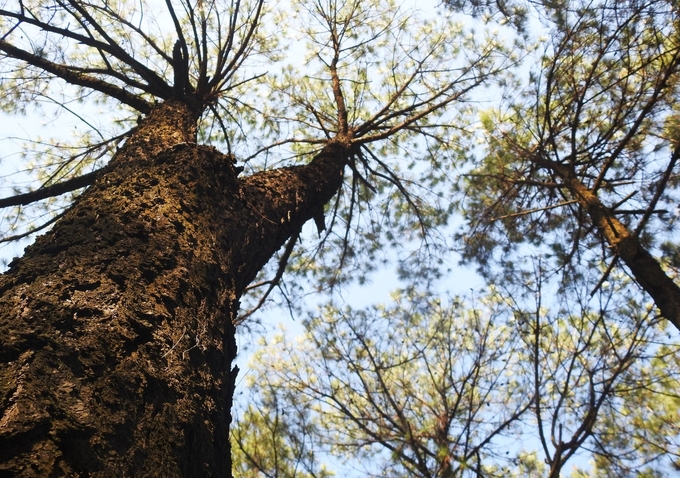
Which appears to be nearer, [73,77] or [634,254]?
[634,254]

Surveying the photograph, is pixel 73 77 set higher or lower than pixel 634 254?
higher

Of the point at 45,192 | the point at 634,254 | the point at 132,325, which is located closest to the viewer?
the point at 132,325

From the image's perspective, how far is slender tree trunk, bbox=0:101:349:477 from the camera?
88 cm

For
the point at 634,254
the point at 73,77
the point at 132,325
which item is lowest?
the point at 132,325

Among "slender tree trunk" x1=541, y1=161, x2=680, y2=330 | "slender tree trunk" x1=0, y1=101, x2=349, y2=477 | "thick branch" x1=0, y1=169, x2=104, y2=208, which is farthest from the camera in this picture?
"slender tree trunk" x1=541, y1=161, x2=680, y2=330

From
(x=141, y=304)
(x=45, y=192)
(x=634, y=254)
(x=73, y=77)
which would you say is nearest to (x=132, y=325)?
(x=141, y=304)

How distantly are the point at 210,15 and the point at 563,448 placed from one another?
3806 mm

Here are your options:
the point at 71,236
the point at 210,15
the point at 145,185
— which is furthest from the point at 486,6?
the point at 71,236

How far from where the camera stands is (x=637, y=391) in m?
3.90

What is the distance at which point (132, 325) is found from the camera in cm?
114

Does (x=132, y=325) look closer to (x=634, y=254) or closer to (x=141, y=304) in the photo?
(x=141, y=304)

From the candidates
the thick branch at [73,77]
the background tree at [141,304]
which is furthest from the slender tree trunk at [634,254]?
the thick branch at [73,77]

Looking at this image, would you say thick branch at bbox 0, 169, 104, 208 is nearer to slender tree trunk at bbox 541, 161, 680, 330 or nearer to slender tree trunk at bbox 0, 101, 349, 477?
slender tree trunk at bbox 0, 101, 349, 477

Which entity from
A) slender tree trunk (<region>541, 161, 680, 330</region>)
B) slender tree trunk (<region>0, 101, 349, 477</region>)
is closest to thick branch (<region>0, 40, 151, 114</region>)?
slender tree trunk (<region>0, 101, 349, 477</region>)
